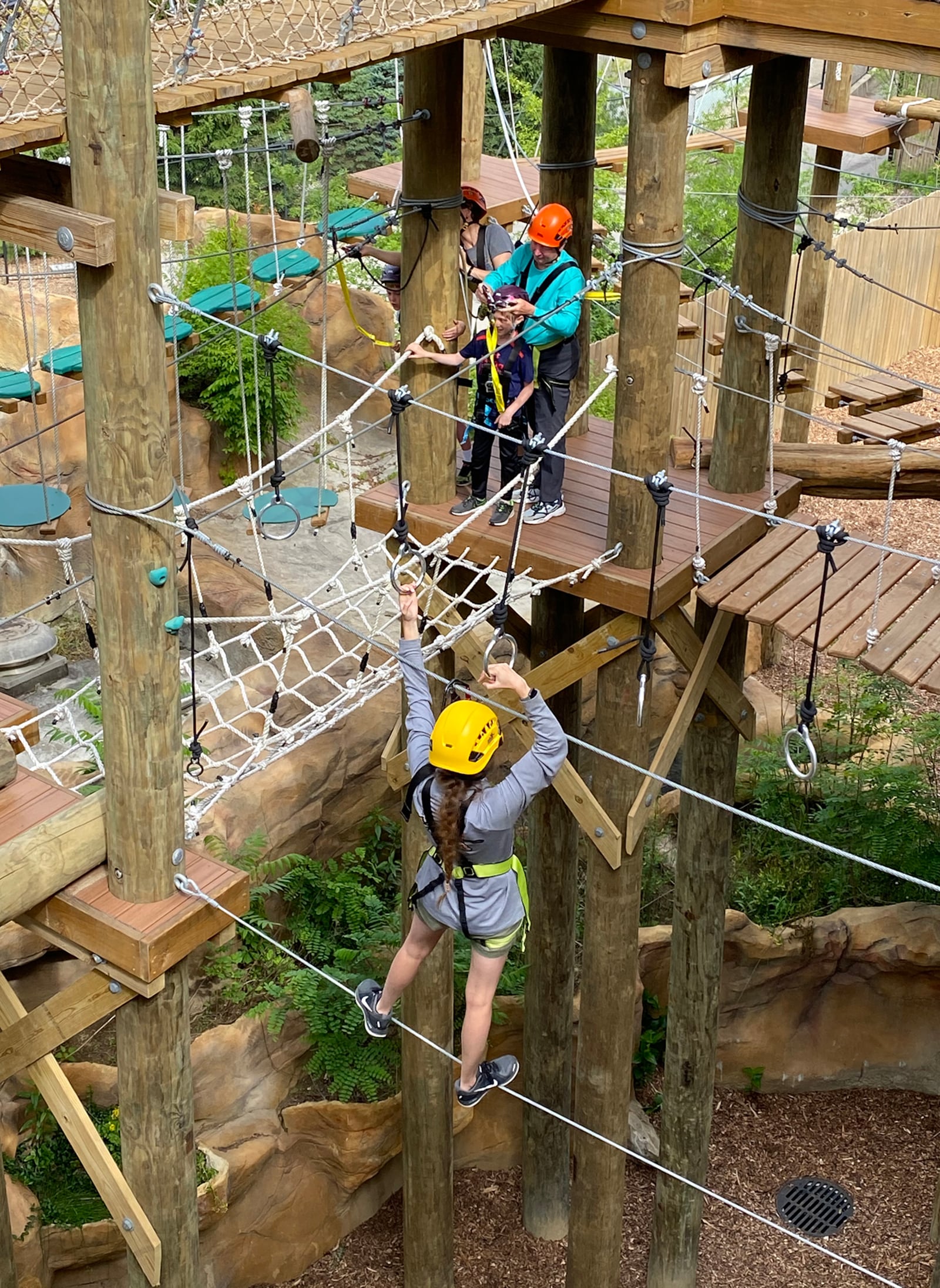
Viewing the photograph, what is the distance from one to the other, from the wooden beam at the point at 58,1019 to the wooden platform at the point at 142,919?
0.33ft

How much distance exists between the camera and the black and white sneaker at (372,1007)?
4653mm

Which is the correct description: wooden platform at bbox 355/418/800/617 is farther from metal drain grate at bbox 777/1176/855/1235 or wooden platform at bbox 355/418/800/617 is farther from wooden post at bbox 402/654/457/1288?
metal drain grate at bbox 777/1176/855/1235

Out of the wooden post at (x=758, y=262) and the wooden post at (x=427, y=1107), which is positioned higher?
the wooden post at (x=758, y=262)

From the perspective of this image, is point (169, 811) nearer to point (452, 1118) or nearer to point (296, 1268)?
point (452, 1118)

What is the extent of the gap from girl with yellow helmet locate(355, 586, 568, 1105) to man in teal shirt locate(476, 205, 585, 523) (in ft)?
3.33

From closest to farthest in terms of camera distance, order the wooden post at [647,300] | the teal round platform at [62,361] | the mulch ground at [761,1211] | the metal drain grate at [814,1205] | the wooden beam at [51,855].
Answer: the wooden beam at [51,855] → the wooden post at [647,300] → the mulch ground at [761,1211] → the metal drain grate at [814,1205] → the teal round platform at [62,361]

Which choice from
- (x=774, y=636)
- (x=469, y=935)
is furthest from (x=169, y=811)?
(x=774, y=636)

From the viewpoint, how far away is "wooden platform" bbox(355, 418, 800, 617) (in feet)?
16.0

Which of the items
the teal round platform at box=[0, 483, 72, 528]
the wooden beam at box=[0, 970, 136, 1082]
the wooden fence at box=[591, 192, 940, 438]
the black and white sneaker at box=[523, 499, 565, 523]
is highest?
the black and white sneaker at box=[523, 499, 565, 523]

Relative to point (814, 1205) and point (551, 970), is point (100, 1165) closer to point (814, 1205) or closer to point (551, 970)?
point (551, 970)

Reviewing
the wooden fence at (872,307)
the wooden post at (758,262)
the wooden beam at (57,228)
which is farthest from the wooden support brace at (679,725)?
the wooden fence at (872,307)

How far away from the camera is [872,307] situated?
12938 millimetres

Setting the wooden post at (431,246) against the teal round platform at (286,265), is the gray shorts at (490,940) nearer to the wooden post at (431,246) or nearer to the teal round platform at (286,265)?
the wooden post at (431,246)

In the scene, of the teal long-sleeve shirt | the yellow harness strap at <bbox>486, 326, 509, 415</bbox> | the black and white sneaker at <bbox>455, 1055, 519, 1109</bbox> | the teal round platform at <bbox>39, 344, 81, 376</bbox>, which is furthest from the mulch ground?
the teal round platform at <bbox>39, 344, 81, 376</bbox>
